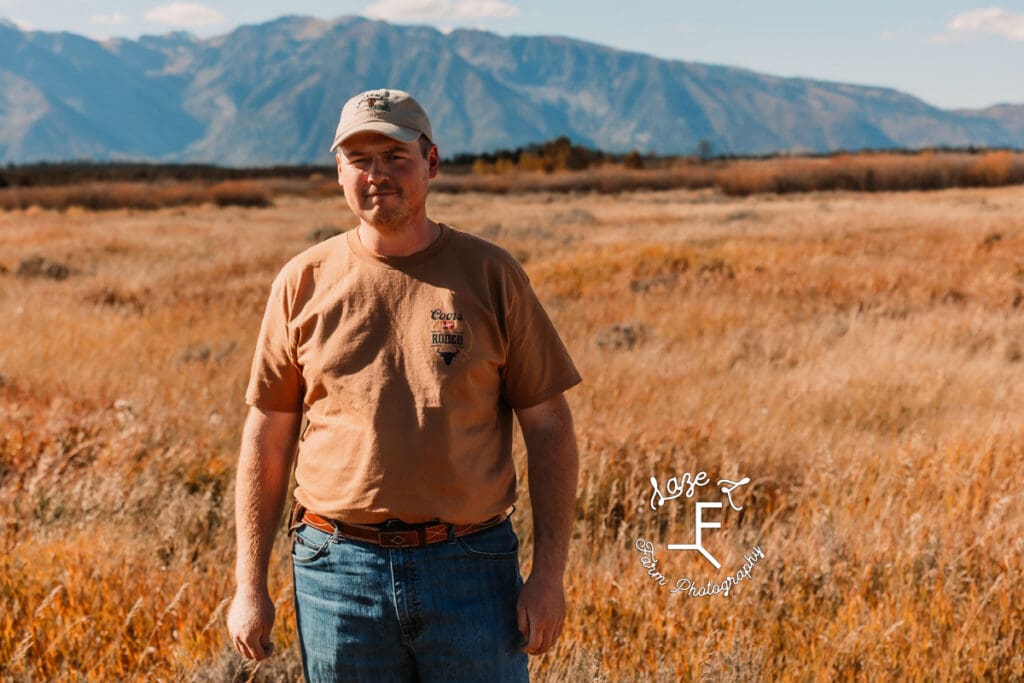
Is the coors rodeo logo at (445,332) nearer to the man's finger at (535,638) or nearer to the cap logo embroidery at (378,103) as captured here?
the cap logo embroidery at (378,103)

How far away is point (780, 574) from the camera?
428cm

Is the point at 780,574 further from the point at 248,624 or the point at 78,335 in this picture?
the point at 78,335

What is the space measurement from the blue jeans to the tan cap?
0.95 meters

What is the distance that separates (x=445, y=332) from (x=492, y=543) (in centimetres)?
53

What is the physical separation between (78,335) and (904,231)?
18190 mm

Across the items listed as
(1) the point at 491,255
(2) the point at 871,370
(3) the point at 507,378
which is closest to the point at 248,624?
(3) the point at 507,378

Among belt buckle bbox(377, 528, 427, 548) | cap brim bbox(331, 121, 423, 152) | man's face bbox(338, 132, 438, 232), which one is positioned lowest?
belt buckle bbox(377, 528, 427, 548)

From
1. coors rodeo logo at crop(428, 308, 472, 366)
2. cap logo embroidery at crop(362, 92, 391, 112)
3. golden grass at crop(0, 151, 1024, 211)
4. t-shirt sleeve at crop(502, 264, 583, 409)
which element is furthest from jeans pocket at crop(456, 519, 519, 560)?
golden grass at crop(0, 151, 1024, 211)

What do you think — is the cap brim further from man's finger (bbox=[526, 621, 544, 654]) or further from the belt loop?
man's finger (bbox=[526, 621, 544, 654])

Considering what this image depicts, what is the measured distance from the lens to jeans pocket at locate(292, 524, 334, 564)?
2.20 metres

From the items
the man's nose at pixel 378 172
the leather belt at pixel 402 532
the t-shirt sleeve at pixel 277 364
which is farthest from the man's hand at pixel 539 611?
the man's nose at pixel 378 172

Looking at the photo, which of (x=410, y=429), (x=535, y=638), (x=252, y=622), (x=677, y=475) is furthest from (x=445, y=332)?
(x=677, y=475)

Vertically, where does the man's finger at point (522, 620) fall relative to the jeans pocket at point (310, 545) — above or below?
below

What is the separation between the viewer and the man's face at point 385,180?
2.13 metres
